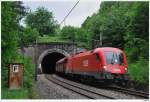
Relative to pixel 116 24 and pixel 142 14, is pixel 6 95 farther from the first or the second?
pixel 116 24

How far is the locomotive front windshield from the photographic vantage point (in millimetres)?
19642

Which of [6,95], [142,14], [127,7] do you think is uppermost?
[127,7]

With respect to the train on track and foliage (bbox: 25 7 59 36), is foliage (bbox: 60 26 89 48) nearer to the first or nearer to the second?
foliage (bbox: 25 7 59 36)

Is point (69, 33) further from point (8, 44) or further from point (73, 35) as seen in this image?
point (8, 44)

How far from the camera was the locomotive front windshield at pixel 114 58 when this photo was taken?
19642mm

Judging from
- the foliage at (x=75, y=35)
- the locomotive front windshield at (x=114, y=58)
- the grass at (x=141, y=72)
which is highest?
the foliage at (x=75, y=35)

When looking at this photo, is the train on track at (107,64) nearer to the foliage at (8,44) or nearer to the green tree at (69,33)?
the foliage at (8,44)

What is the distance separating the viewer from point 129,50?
1097 inches

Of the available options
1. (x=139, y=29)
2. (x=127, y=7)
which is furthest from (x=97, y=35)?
(x=139, y=29)

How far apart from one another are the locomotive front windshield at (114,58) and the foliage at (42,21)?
17.4 metres

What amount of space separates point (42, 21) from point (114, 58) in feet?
74.8

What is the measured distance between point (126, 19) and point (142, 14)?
7.27 m

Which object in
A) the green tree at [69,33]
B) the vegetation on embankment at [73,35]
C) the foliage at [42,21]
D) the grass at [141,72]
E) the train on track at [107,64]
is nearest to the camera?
the vegetation on embankment at [73,35]

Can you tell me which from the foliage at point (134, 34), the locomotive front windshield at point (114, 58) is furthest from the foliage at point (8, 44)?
the foliage at point (134, 34)
